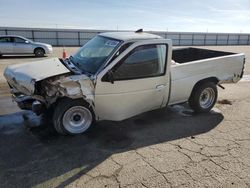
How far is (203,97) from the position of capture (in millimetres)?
6598

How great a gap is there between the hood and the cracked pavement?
0.97m

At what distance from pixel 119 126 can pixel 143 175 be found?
73.6 inches

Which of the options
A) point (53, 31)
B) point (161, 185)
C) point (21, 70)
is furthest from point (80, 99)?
point (53, 31)

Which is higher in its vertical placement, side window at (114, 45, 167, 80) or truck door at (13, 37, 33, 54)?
side window at (114, 45, 167, 80)

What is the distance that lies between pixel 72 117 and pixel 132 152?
54.0 inches

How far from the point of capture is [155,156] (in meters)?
4.42

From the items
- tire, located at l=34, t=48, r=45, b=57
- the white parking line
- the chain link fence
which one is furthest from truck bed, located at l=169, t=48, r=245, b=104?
the chain link fence

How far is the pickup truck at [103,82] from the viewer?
4.82 m

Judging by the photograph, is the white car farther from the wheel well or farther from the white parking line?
the wheel well

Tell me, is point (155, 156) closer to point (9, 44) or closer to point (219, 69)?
point (219, 69)

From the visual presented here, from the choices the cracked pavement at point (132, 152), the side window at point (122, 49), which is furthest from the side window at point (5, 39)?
the side window at point (122, 49)

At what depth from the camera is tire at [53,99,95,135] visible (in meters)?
4.88

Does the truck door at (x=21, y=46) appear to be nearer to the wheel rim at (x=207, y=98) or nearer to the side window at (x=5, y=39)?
the side window at (x=5, y=39)

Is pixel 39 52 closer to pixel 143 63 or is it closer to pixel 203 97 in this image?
pixel 203 97
